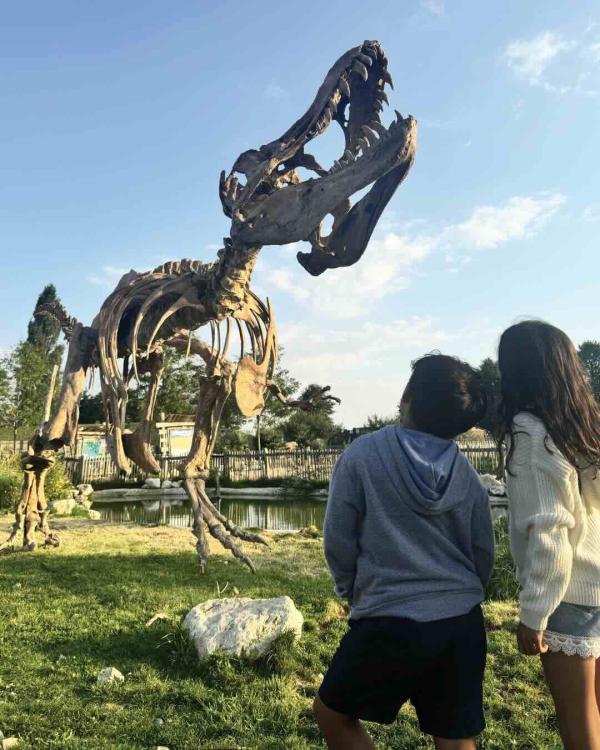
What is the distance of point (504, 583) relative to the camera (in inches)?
220

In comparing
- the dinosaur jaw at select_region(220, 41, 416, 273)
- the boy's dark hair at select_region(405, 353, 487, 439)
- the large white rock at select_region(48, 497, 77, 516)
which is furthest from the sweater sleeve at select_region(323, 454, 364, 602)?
the large white rock at select_region(48, 497, 77, 516)

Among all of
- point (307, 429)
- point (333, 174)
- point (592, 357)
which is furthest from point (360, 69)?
point (592, 357)

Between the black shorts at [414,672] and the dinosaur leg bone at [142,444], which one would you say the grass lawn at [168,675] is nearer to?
the dinosaur leg bone at [142,444]

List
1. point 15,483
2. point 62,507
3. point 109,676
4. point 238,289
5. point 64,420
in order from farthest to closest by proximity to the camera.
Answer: point 15,483 → point 62,507 → point 64,420 → point 238,289 → point 109,676

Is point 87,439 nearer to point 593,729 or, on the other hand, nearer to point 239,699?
point 239,699

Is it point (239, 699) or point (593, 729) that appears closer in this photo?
point (593, 729)

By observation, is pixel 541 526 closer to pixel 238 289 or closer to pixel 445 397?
pixel 445 397

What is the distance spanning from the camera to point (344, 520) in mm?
1827

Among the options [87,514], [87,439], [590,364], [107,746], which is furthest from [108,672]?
[590,364]

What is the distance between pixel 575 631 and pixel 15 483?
1345cm

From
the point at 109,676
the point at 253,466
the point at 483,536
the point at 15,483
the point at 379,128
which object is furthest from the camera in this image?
the point at 253,466

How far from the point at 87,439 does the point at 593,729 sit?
2317 cm

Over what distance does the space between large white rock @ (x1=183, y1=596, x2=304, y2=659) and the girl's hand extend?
2346mm

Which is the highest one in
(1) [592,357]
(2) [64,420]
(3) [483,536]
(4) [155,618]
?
(1) [592,357]
